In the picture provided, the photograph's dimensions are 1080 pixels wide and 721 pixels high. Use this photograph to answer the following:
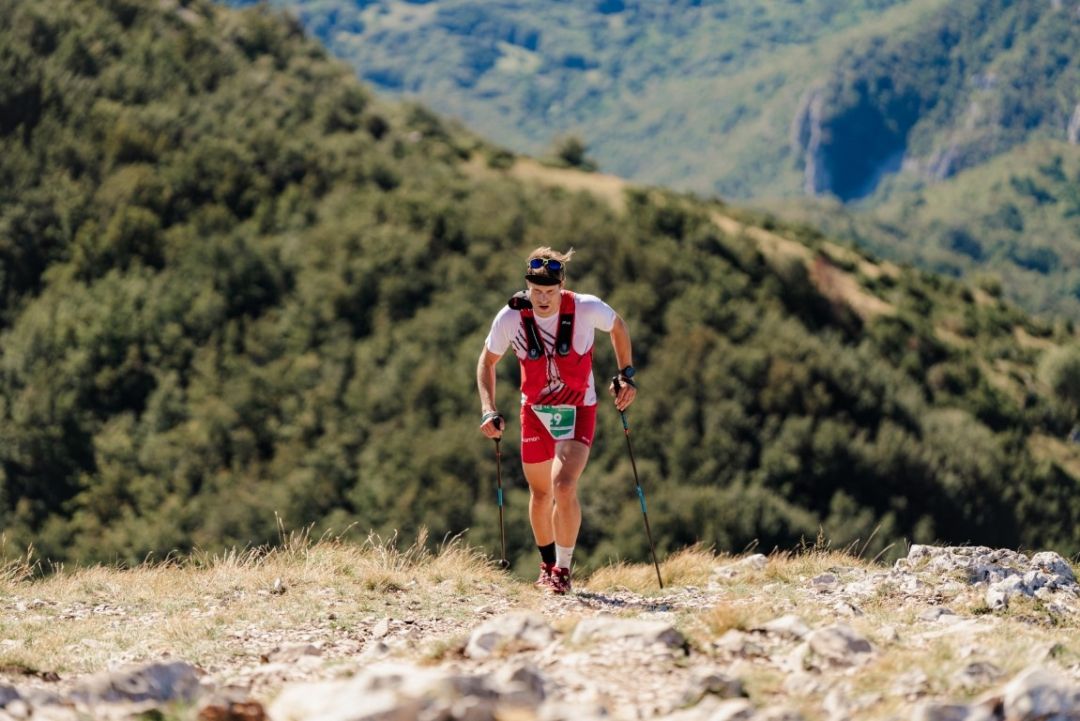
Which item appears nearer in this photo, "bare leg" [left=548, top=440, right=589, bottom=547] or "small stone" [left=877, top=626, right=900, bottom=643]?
"small stone" [left=877, top=626, right=900, bottom=643]

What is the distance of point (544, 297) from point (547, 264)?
0.72 feet

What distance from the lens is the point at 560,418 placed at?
8.49 metres

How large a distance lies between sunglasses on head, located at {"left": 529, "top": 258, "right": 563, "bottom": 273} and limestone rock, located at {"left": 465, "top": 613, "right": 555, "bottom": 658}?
2.59 meters

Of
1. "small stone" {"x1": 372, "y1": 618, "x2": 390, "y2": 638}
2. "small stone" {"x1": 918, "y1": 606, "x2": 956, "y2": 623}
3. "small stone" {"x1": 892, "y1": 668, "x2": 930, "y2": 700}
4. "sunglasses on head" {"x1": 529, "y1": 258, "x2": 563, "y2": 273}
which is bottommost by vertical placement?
"small stone" {"x1": 372, "y1": 618, "x2": 390, "y2": 638}

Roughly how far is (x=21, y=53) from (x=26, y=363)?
19.1m

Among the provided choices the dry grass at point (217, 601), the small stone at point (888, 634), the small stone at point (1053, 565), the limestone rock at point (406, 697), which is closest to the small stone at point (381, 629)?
the dry grass at point (217, 601)

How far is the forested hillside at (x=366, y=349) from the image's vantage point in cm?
4891

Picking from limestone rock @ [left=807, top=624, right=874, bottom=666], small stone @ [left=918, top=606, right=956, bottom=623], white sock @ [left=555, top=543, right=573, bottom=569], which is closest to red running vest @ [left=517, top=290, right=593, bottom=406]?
white sock @ [left=555, top=543, right=573, bottom=569]

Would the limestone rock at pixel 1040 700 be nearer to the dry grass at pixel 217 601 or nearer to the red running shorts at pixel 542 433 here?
the dry grass at pixel 217 601

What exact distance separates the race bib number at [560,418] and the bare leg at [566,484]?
0.20 feet

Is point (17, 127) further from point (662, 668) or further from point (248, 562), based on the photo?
point (662, 668)

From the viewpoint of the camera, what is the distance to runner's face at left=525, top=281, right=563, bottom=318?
8148mm

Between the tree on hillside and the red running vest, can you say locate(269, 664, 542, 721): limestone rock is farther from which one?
the tree on hillside

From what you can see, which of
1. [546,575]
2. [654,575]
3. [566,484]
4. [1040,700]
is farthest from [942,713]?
[654,575]
